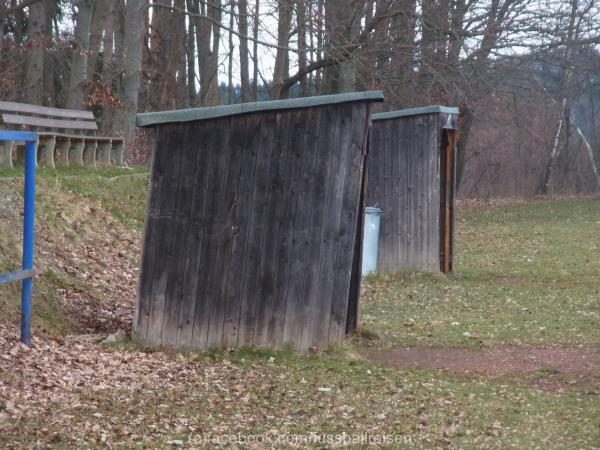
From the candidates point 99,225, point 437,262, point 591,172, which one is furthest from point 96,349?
point 591,172

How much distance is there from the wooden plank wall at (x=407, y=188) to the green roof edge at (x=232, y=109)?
6749 mm

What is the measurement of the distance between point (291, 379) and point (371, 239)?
7727 millimetres

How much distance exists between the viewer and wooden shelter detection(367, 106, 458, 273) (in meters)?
16.2

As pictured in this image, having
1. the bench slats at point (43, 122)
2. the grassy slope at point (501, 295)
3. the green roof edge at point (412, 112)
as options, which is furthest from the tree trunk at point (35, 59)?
the green roof edge at point (412, 112)

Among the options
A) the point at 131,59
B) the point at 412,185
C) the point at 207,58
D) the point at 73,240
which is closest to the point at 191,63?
the point at 207,58

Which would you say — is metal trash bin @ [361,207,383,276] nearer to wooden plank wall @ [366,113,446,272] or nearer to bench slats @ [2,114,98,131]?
wooden plank wall @ [366,113,446,272]

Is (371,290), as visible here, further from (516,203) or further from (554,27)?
(516,203)

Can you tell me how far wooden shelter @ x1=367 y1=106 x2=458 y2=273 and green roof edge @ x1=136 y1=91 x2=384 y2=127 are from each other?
22.1 feet

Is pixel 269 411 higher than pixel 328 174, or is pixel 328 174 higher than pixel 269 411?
pixel 328 174

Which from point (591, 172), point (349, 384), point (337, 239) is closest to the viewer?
point (349, 384)

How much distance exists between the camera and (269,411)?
7.18 metres

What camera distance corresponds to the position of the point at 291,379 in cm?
832

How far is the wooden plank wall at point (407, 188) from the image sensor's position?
1619 centimetres

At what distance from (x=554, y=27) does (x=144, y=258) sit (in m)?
17.3
